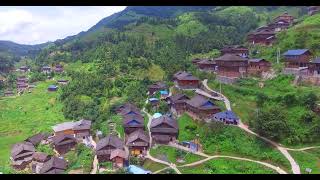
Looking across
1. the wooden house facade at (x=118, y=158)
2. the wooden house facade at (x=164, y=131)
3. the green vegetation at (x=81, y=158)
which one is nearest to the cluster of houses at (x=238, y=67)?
the wooden house facade at (x=164, y=131)

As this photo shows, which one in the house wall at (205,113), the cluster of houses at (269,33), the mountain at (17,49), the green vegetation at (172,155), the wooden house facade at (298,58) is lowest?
the mountain at (17,49)

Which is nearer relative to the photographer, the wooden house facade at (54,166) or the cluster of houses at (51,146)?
the wooden house facade at (54,166)

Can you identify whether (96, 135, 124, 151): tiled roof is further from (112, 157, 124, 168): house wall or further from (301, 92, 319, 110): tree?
(301, 92, 319, 110): tree

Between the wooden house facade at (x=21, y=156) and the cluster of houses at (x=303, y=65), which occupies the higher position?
the cluster of houses at (x=303, y=65)

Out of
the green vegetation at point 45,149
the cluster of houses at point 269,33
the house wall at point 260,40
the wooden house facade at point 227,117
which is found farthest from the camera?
the cluster of houses at point 269,33

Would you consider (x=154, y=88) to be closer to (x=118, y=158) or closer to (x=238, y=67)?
(x=238, y=67)

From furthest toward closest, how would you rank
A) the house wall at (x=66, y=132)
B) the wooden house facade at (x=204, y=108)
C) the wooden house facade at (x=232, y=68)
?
the wooden house facade at (x=232, y=68), the house wall at (x=66, y=132), the wooden house facade at (x=204, y=108)

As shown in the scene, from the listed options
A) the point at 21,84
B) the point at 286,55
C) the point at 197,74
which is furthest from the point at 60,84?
the point at 286,55

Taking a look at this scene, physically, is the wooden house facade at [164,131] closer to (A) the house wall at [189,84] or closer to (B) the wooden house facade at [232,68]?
(A) the house wall at [189,84]
